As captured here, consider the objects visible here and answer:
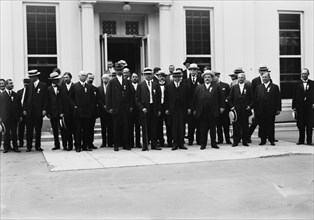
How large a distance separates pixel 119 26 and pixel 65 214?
11198mm

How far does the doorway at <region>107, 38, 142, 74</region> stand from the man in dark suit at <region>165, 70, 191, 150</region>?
5.10m

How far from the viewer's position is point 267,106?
42.5 feet

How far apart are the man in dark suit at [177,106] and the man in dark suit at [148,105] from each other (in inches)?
11.3

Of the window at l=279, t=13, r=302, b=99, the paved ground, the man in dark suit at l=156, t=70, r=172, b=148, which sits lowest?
the paved ground

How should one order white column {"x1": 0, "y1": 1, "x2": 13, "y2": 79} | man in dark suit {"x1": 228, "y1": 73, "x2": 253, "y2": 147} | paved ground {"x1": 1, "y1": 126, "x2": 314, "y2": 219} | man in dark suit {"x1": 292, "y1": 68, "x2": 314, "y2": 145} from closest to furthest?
paved ground {"x1": 1, "y1": 126, "x2": 314, "y2": 219} → man in dark suit {"x1": 228, "y1": 73, "x2": 253, "y2": 147} → man in dark suit {"x1": 292, "y1": 68, "x2": 314, "y2": 145} → white column {"x1": 0, "y1": 1, "x2": 13, "y2": 79}

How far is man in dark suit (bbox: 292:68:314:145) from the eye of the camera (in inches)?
518

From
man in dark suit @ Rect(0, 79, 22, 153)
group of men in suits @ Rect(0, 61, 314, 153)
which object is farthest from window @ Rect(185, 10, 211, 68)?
man in dark suit @ Rect(0, 79, 22, 153)

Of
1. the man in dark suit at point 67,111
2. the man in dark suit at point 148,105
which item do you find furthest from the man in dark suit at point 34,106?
the man in dark suit at point 148,105

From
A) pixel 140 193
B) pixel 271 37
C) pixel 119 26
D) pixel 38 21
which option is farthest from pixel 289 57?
pixel 140 193

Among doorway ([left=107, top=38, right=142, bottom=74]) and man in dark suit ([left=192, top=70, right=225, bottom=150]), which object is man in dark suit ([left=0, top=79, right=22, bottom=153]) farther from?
doorway ([left=107, top=38, right=142, bottom=74])

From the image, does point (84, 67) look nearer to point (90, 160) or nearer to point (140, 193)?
point (90, 160)

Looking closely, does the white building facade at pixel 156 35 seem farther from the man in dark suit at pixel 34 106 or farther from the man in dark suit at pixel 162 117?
the man in dark suit at pixel 162 117

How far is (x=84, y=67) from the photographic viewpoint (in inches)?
623

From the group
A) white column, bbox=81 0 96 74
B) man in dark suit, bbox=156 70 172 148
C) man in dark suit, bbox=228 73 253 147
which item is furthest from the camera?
white column, bbox=81 0 96 74
